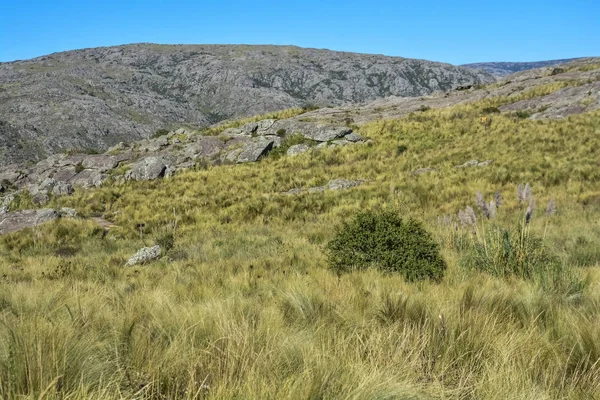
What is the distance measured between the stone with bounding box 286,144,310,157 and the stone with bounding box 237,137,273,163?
1757mm

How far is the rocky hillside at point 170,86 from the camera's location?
104312mm

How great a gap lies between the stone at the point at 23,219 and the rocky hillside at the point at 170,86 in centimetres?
8504

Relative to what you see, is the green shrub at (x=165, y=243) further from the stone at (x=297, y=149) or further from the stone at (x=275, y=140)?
the stone at (x=275, y=140)

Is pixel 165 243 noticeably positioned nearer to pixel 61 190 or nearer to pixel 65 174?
pixel 61 190

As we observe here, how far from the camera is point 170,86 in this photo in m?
164

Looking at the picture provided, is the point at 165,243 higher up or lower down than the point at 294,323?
lower down

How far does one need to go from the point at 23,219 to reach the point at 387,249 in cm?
1437

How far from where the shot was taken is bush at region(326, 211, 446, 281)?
5797mm

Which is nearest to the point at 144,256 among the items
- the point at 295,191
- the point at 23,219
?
the point at 23,219

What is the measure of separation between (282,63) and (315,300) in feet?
598

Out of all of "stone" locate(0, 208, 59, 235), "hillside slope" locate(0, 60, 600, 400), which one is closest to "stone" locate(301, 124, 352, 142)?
"hillside slope" locate(0, 60, 600, 400)

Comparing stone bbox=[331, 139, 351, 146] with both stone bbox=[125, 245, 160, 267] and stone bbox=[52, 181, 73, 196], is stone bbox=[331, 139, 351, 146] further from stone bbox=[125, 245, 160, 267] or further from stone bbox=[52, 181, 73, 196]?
stone bbox=[125, 245, 160, 267]

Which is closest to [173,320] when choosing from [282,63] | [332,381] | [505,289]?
[332,381]

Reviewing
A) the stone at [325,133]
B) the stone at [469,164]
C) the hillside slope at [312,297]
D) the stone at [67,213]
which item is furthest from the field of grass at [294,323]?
the stone at [325,133]
